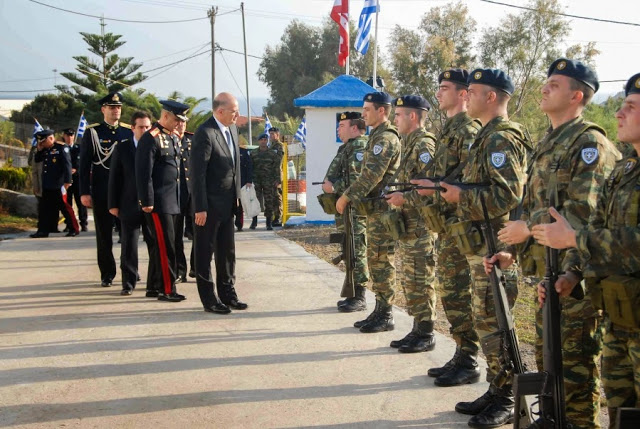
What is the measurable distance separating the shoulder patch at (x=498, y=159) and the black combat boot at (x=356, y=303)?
127 inches

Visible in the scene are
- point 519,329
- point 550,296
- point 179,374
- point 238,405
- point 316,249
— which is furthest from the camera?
Result: point 316,249

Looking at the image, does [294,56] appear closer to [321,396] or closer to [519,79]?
[519,79]

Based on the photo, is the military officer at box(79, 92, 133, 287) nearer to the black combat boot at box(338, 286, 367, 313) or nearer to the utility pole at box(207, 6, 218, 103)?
the black combat boot at box(338, 286, 367, 313)

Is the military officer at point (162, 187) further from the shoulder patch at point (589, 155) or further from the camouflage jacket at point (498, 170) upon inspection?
the shoulder patch at point (589, 155)

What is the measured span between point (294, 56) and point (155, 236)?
48.8m

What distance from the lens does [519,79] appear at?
3203 cm

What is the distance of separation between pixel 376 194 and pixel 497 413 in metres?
2.67

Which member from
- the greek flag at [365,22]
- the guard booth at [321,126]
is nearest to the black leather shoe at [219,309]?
the guard booth at [321,126]

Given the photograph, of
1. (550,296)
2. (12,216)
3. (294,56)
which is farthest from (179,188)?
(294,56)

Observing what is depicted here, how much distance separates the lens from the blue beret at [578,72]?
342 centimetres

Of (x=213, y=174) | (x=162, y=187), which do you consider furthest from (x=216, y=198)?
(x=162, y=187)

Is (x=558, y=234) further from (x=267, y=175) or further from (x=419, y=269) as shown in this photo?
(x=267, y=175)

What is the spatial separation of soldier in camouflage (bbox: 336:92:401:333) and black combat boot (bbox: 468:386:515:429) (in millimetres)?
2058

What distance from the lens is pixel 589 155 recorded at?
324cm
